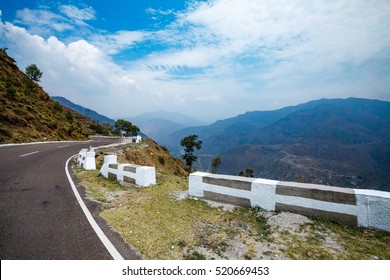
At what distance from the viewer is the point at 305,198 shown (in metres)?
5.36

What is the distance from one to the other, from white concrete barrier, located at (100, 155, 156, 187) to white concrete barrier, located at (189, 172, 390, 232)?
2.41m

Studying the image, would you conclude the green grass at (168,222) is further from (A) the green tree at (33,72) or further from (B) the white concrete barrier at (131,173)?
(A) the green tree at (33,72)

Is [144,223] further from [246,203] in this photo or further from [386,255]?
[386,255]

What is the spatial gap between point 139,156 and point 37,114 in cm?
2192

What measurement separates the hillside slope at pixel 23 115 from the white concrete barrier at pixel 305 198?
27.1 metres

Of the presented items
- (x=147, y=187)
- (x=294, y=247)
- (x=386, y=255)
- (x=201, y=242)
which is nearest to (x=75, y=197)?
(x=147, y=187)

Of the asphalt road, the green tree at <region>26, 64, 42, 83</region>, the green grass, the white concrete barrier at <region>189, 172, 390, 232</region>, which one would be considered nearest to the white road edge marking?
the asphalt road

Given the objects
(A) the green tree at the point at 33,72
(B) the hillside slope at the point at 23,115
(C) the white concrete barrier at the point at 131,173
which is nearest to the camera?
(C) the white concrete barrier at the point at 131,173

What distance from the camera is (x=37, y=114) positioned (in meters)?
37.6

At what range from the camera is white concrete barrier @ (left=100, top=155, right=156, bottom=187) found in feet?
28.2

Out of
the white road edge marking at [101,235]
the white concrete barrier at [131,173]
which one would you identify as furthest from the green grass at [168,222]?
the white concrete barrier at [131,173]

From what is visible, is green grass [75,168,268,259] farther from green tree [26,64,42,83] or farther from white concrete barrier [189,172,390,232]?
green tree [26,64,42,83]

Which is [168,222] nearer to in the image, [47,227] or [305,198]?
[47,227]

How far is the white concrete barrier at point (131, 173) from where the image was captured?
28.2 ft
